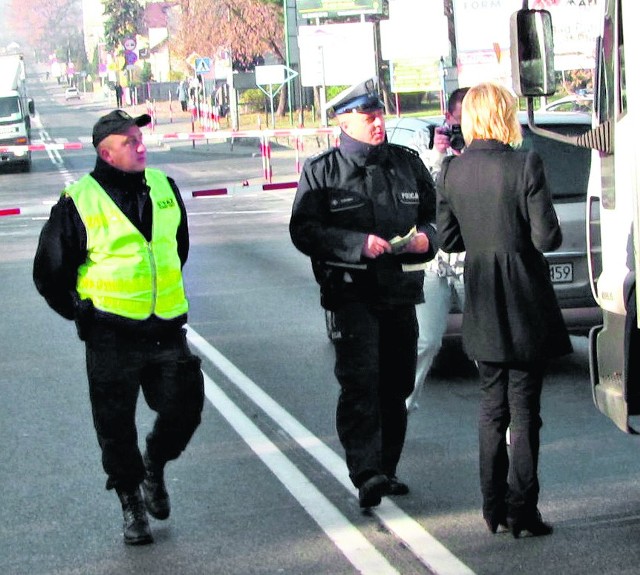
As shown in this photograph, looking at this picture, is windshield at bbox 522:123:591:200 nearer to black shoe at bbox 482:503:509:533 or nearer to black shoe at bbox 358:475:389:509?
black shoe at bbox 358:475:389:509

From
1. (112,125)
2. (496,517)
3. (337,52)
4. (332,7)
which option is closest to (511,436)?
(496,517)

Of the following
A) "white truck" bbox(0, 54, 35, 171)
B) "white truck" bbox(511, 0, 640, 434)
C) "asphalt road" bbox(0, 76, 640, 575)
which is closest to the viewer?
"white truck" bbox(511, 0, 640, 434)

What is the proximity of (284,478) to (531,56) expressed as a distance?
92.9 inches

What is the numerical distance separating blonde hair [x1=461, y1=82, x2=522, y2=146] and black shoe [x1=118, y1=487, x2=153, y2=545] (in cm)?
204

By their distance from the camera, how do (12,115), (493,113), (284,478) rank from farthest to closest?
(12,115)
(284,478)
(493,113)

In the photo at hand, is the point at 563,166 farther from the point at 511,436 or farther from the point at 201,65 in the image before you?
the point at 201,65

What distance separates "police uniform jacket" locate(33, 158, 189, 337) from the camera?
6.04 metres

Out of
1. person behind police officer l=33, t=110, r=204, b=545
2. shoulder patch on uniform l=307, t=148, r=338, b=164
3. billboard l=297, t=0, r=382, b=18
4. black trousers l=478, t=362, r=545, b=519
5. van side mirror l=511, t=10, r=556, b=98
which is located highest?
billboard l=297, t=0, r=382, b=18

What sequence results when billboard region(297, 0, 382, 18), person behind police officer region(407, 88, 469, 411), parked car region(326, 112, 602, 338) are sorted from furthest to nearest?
1. billboard region(297, 0, 382, 18)
2. parked car region(326, 112, 602, 338)
3. person behind police officer region(407, 88, 469, 411)

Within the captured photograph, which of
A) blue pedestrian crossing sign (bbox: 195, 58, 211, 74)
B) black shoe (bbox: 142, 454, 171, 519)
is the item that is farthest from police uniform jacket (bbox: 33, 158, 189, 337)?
blue pedestrian crossing sign (bbox: 195, 58, 211, 74)

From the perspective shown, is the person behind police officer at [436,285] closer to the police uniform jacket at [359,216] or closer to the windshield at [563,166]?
the police uniform jacket at [359,216]

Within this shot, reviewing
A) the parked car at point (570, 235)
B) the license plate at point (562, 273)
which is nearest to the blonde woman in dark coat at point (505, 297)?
the parked car at point (570, 235)

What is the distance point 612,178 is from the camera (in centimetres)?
566

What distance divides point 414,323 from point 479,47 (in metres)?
21.7
